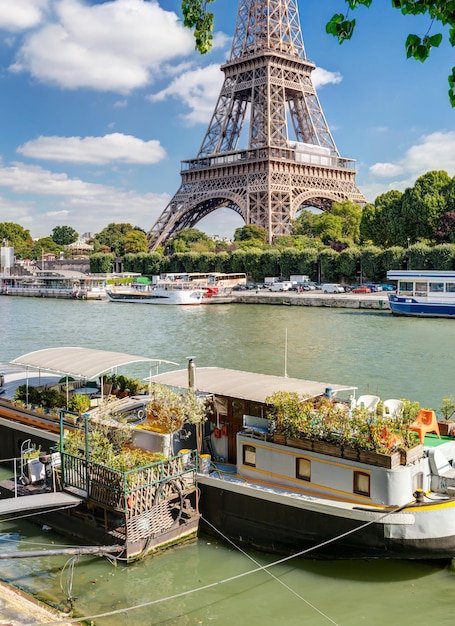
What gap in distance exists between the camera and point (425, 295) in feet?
136

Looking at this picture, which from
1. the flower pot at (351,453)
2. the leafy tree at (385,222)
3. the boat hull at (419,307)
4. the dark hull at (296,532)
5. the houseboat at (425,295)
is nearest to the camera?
the dark hull at (296,532)

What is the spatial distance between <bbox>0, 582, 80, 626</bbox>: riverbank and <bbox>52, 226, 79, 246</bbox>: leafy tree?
484 feet

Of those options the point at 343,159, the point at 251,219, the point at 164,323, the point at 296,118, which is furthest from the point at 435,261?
the point at 296,118

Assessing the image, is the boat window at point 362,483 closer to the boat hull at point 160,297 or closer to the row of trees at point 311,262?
the row of trees at point 311,262

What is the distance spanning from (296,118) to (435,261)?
37.8 m

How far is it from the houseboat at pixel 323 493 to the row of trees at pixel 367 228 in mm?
48179

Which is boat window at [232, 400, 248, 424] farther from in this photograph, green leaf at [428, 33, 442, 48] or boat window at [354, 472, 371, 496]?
green leaf at [428, 33, 442, 48]

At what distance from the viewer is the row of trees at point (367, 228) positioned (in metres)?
57.2

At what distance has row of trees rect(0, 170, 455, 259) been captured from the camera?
57219 millimetres

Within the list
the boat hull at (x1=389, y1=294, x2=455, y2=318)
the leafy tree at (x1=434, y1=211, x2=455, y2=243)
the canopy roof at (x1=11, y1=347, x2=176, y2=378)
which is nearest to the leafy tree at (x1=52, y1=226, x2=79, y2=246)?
the leafy tree at (x1=434, y1=211, x2=455, y2=243)

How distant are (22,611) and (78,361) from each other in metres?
6.52

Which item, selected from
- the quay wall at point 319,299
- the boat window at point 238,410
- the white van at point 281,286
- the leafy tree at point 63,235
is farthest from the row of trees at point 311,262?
the leafy tree at point 63,235

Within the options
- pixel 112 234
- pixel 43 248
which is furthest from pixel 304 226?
pixel 43 248

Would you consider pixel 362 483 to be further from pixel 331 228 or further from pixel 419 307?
pixel 331 228
